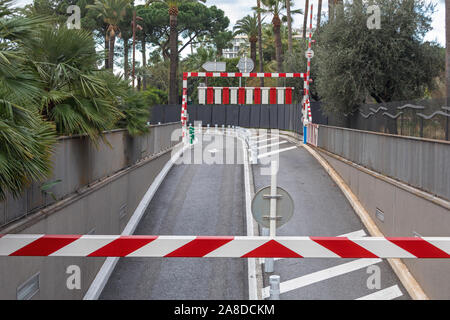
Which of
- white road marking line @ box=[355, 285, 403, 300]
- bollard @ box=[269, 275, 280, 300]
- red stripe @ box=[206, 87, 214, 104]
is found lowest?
white road marking line @ box=[355, 285, 403, 300]

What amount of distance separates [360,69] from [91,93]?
1708cm

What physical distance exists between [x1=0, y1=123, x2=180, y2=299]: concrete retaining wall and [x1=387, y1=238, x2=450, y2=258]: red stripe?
451cm

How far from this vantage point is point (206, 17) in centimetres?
7819

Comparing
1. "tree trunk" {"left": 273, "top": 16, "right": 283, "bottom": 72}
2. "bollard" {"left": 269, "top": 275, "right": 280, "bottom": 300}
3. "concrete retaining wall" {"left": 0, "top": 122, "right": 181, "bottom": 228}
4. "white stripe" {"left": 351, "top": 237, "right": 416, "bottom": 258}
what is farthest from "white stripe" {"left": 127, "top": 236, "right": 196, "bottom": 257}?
"tree trunk" {"left": 273, "top": 16, "right": 283, "bottom": 72}

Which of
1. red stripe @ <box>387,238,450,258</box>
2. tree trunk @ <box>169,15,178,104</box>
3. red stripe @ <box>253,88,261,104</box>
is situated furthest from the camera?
tree trunk @ <box>169,15,178,104</box>

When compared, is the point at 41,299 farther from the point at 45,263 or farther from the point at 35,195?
the point at 35,195

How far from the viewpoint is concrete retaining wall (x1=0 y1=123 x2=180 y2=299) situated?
7.24 metres

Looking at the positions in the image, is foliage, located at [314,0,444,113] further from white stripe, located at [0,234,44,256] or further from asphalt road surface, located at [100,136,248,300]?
white stripe, located at [0,234,44,256]

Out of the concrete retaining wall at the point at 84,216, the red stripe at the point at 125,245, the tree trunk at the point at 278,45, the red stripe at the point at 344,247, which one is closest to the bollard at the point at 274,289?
the red stripe at the point at 344,247

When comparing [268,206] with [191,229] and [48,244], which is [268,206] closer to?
[48,244]

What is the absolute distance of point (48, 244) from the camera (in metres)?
5.48

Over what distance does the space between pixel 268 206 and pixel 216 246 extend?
2.00 metres

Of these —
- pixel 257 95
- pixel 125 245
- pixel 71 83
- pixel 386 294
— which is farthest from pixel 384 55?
pixel 125 245

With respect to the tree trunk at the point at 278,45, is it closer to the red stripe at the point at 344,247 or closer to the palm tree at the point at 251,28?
the palm tree at the point at 251,28
